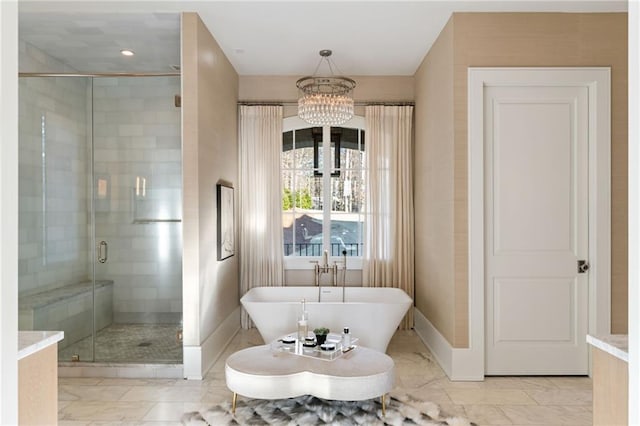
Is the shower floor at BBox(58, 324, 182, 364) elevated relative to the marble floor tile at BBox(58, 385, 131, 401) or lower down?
elevated

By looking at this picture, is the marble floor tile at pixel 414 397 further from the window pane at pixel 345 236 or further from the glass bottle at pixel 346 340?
the window pane at pixel 345 236

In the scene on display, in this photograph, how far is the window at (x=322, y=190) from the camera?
17.8 ft

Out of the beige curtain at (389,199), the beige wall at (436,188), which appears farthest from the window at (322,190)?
the beige wall at (436,188)

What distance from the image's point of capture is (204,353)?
3707 mm

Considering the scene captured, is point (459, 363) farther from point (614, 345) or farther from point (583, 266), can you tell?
point (614, 345)

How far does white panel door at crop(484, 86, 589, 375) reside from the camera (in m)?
3.60

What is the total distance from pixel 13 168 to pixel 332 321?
304cm

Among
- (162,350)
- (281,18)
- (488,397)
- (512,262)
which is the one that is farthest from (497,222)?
(162,350)

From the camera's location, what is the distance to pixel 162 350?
12.9 feet

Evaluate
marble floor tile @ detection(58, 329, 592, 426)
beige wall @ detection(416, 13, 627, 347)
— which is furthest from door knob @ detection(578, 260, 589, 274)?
marble floor tile @ detection(58, 329, 592, 426)

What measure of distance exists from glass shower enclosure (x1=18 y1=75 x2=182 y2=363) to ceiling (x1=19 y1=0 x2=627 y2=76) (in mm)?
426

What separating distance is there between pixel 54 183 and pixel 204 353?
208cm

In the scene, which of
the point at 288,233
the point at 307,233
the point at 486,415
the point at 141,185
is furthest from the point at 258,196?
the point at 486,415

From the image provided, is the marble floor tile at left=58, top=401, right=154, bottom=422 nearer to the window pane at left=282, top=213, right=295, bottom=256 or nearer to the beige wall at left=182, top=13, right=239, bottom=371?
the beige wall at left=182, top=13, right=239, bottom=371
